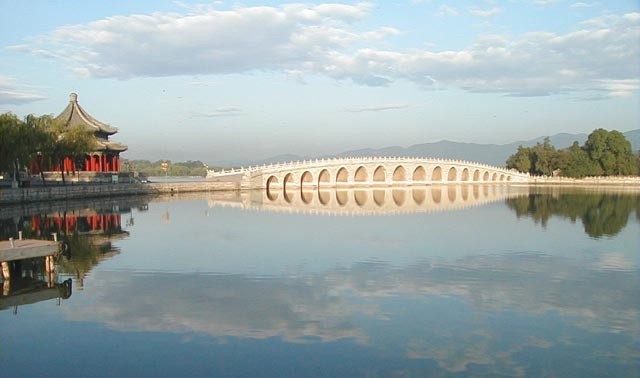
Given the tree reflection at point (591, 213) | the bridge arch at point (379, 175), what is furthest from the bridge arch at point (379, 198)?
the bridge arch at point (379, 175)

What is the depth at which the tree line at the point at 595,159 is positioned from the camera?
63562 mm

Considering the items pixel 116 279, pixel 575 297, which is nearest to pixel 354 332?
pixel 575 297

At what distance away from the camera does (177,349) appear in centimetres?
756

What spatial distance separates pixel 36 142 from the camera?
2705cm

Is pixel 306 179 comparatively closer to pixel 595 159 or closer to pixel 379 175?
pixel 379 175

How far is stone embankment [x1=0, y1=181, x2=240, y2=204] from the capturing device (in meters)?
26.6

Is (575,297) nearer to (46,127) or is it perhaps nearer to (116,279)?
(116,279)

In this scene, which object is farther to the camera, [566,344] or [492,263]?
[492,263]

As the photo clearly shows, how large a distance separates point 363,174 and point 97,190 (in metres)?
33.5

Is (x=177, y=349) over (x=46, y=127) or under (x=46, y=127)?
under

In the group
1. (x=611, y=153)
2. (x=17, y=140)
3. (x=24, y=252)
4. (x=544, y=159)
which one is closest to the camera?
(x=24, y=252)

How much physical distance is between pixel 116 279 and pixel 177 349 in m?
4.60

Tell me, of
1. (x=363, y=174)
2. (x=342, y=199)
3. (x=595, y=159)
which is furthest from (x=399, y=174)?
(x=342, y=199)

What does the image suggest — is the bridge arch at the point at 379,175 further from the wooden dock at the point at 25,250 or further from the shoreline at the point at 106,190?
the wooden dock at the point at 25,250
